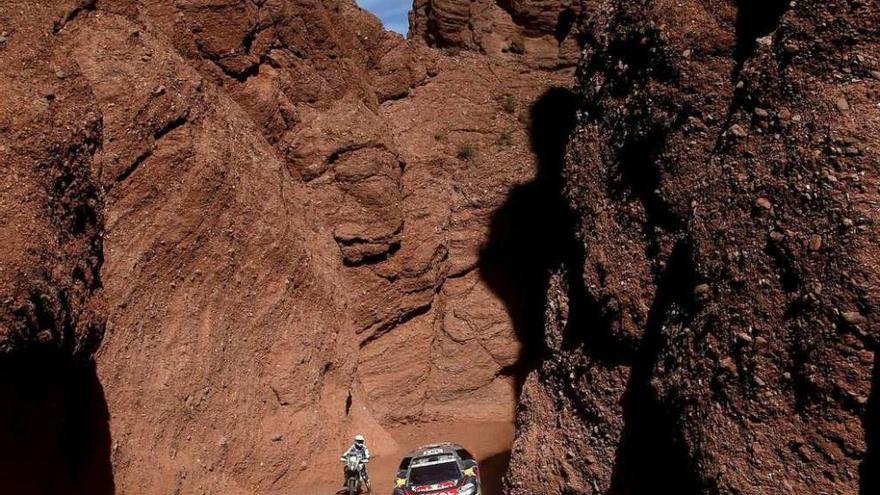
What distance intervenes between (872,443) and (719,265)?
2.47 metres

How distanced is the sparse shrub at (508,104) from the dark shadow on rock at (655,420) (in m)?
12.8

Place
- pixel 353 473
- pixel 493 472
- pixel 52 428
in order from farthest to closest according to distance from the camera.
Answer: pixel 493 472, pixel 353 473, pixel 52 428

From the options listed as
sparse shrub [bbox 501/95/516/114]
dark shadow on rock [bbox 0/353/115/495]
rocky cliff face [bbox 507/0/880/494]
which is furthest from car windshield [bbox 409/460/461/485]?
sparse shrub [bbox 501/95/516/114]

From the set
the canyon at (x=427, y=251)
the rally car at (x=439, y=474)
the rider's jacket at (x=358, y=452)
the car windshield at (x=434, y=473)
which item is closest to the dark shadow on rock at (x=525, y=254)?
the canyon at (x=427, y=251)

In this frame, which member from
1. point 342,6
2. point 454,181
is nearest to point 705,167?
point 454,181

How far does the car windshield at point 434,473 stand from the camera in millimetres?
11250

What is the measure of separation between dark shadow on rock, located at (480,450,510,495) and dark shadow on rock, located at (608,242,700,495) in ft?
16.0

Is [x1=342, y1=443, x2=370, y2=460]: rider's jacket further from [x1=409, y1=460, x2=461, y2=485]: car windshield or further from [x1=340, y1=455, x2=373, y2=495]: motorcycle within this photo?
[x1=409, y1=460, x2=461, y2=485]: car windshield

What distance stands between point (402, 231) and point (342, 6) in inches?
264

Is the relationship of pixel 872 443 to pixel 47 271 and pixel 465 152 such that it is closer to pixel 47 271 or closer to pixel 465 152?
pixel 47 271

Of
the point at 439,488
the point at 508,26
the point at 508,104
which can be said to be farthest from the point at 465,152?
the point at 439,488

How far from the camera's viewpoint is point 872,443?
7.03 meters

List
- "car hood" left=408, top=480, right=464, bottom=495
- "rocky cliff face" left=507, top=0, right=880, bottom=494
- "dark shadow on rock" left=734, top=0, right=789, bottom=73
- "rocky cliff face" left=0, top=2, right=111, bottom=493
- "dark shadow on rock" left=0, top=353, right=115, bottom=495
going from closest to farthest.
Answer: "rocky cliff face" left=507, top=0, right=880, bottom=494
"rocky cliff face" left=0, top=2, right=111, bottom=493
"dark shadow on rock" left=0, top=353, right=115, bottom=495
"dark shadow on rock" left=734, top=0, right=789, bottom=73
"car hood" left=408, top=480, right=464, bottom=495

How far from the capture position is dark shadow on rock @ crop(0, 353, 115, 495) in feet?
29.3
